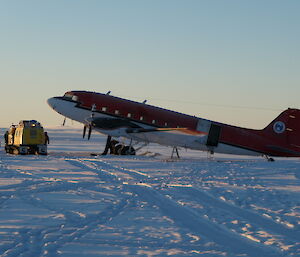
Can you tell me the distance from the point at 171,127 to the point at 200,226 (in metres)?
26.7

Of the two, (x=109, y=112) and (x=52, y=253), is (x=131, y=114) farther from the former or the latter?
(x=52, y=253)

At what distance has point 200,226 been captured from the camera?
10844mm

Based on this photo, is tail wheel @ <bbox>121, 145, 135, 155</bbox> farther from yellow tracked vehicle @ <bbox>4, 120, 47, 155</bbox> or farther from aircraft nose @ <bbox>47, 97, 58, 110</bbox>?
aircraft nose @ <bbox>47, 97, 58, 110</bbox>

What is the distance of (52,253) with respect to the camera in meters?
8.06

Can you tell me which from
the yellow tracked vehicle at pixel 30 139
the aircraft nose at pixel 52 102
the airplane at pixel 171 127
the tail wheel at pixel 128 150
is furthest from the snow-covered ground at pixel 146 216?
the aircraft nose at pixel 52 102

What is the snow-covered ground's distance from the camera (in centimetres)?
870

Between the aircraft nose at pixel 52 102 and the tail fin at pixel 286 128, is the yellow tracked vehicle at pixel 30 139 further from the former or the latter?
the tail fin at pixel 286 128

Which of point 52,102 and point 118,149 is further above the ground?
point 52,102

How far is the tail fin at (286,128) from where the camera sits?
37500 millimetres

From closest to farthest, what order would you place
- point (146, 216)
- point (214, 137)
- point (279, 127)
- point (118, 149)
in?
point (146, 216) → point (214, 137) → point (279, 127) → point (118, 149)

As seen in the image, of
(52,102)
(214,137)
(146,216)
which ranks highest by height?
(52,102)

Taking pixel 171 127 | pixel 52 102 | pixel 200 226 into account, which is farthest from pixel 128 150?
pixel 200 226

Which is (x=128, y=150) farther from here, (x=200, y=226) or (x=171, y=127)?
(x=200, y=226)

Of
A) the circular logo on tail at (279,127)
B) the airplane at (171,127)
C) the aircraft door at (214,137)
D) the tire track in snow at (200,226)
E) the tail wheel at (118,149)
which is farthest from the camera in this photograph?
the tail wheel at (118,149)
